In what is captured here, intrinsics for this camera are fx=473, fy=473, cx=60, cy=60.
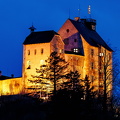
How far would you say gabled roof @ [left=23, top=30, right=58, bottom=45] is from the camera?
274 ft

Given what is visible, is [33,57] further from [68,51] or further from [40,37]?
[68,51]

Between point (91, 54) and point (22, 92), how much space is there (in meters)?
16.4

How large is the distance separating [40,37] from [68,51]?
280 inches

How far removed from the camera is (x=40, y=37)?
84.8m

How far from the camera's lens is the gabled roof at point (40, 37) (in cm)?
8351

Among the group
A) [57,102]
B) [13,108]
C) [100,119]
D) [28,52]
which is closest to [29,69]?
[28,52]

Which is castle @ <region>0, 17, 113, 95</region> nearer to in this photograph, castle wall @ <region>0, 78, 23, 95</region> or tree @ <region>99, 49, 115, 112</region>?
castle wall @ <region>0, 78, 23, 95</region>

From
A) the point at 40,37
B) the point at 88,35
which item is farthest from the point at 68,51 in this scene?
the point at 88,35

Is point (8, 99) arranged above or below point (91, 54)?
below

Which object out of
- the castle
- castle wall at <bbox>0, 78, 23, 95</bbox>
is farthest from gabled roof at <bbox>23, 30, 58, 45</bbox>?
castle wall at <bbox>0, 78, 23, 95</bbox>

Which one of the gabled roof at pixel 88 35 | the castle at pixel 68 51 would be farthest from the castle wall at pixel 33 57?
the gabled roof at pixel 88 35

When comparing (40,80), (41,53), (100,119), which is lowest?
(100,119)

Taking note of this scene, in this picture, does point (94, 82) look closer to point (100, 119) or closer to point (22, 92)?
point (22, 92)

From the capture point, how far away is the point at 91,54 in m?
92.1
